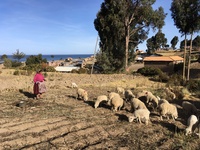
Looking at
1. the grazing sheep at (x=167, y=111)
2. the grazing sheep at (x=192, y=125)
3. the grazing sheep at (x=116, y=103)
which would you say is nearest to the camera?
the grazing sheep at (x=192, y=125)

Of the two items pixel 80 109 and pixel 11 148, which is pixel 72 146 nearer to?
pixel 11 148

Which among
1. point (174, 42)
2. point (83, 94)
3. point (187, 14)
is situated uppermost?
point (174, 42)

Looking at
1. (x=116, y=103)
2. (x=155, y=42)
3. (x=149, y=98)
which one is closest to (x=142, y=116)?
(x=116, y=103)

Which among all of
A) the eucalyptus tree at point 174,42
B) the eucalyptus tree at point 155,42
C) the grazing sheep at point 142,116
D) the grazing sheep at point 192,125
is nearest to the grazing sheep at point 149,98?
the grazing sheep at point 142,116

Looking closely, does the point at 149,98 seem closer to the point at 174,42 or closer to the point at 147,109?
the point at 147,109

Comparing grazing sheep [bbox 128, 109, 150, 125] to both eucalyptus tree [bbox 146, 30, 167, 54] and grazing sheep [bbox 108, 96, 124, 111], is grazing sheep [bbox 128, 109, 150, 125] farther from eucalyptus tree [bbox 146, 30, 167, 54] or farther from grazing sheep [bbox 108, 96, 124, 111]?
eucalyptus tree [bbox 146, 30, 167, 54]

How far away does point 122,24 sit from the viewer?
25391 mm

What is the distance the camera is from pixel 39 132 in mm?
6195

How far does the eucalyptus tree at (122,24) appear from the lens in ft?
82.5

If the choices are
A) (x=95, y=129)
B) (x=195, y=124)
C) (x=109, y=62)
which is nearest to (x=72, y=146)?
A: (x=95, y=129)

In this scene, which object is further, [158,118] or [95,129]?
[158,118]

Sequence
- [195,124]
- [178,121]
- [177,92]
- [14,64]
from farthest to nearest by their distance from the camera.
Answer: [14,64] → [177,92] → [178,121] → [195,124]

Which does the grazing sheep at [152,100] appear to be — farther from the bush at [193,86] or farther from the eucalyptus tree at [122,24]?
the eucalyptus tree at [122,24]

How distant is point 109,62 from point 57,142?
21.6 metres
